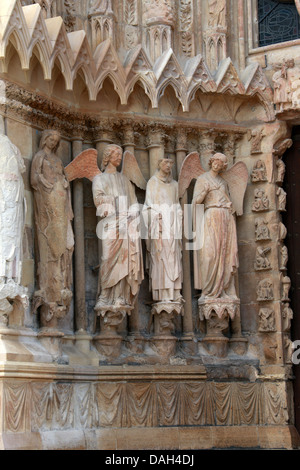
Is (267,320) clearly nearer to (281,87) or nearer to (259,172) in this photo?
(259,172)

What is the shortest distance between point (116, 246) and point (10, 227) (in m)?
1.45

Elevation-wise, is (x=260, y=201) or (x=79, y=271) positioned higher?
(x=260, y=201)

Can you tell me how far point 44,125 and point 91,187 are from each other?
0.92m

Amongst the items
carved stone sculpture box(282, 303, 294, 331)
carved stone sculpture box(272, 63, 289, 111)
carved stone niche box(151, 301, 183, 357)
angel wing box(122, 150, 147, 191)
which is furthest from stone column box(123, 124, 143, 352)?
carved stone sculpture box(272, 63, 289, 111)

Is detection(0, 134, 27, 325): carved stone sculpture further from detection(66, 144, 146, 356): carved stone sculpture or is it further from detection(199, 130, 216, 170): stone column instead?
detection(199, 130, 216, 170): stone column

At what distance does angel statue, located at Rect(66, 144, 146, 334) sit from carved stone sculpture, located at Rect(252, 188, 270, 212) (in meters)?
1.51

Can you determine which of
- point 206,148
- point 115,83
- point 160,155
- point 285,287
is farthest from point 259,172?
point 115,83

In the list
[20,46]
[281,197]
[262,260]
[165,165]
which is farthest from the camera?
[281,197]

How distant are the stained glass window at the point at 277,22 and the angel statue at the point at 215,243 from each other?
1.74m

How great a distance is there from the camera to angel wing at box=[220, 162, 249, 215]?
1167 cm

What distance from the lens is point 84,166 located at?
10914 mm

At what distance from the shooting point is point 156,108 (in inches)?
445

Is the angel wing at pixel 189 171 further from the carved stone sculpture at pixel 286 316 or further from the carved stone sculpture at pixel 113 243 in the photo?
the carved stone sculpture at pixel 286 316

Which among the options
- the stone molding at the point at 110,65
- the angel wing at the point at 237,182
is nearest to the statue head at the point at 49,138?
the stone molding at the point at 110,65
